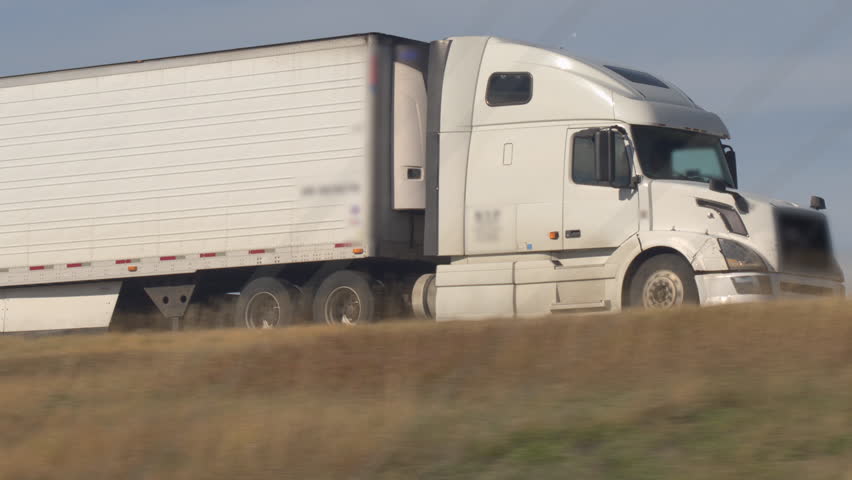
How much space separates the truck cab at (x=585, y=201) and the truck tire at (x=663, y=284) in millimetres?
15

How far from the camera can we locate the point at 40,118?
20188mm

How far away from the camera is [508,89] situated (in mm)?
16828

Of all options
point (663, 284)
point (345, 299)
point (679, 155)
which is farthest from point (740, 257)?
point (345, 299)

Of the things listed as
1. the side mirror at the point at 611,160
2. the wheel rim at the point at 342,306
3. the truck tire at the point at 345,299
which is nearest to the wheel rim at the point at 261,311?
the truck tire at the point at 345,299

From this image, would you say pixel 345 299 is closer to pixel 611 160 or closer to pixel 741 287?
pixel 611 160

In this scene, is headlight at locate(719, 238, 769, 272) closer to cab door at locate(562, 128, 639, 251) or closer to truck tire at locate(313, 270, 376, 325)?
cab door at locate(562, 128, 639, 251)

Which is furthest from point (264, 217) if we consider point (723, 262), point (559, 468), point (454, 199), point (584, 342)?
point (559, 468)

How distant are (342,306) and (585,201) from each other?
160 inches

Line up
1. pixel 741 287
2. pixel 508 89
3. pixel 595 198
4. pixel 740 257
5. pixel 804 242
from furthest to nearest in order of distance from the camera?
pixel 508 89 → pixel 595 198 → pixel 804 242 → pixel 740 257 → pixel 741 287

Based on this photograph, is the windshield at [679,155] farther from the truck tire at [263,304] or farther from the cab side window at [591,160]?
the truck tire at [263,304]

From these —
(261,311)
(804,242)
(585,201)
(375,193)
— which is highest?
(375,193)

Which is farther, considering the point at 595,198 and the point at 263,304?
the point at 263,304

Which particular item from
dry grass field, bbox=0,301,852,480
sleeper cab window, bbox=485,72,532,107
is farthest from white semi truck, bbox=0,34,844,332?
dry grass field, bbox=0,301,852,480

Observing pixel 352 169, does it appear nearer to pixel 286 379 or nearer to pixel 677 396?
pixel 286 379
